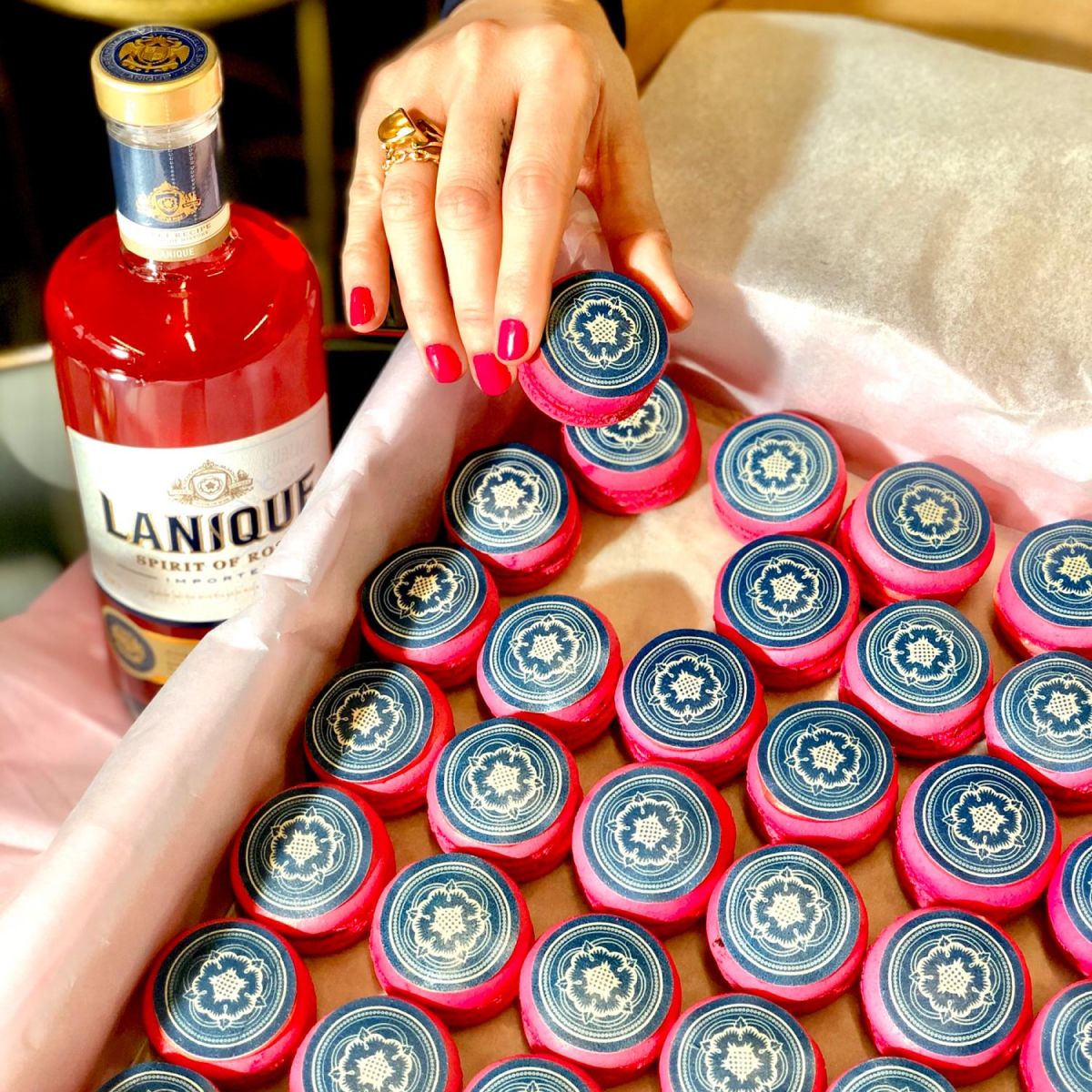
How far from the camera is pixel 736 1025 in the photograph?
2.51 feet

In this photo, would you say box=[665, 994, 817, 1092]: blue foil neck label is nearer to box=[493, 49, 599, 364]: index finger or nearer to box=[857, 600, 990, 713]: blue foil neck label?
box=[857, 600, 990, 713]: blue foil neck label

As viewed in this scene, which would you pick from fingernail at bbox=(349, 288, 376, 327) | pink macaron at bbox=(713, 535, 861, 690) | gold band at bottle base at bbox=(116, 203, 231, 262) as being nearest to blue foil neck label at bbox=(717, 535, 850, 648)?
pink macaron at bbox=(713, 535, 861, 690)

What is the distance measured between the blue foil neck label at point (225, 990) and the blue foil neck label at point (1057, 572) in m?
0.57

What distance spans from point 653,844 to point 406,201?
0.46 meters

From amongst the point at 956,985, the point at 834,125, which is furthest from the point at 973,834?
the point at 834,125

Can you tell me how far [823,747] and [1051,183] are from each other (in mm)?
539

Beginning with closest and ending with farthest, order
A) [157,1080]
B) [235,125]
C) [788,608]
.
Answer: [157,1080]
[788,608]
[235,125]

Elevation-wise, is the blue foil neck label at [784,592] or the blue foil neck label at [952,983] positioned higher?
the blue foil neck label at [784,592]

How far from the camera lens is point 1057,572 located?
959 mm

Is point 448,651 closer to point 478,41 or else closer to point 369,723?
point 369,723

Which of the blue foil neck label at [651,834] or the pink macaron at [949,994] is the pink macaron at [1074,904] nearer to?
the pink macaron at [949,994]

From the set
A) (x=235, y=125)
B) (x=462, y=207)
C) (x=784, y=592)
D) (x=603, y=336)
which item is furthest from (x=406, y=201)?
(x=235, y=125)

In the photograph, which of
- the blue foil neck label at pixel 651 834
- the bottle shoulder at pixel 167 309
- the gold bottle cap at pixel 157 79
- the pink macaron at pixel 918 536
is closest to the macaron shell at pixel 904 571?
the pink macaron at pixel 918 536

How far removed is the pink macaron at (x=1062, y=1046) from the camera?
2.45ft
